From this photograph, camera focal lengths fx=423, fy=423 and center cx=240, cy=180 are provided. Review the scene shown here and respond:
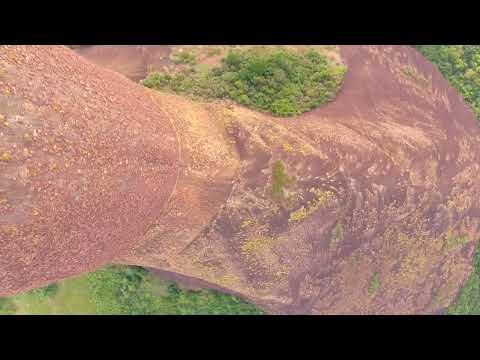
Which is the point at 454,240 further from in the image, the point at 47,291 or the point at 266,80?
the point at 47,291

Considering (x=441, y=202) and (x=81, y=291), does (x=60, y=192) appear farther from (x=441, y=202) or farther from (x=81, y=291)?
(x=441, y=202)

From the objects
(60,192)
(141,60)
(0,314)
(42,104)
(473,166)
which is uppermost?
(141,60)

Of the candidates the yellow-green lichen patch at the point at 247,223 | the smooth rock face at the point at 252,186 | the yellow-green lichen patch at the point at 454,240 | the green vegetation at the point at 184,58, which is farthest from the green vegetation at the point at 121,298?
the yellow-green lichen patch at the point at 454,240

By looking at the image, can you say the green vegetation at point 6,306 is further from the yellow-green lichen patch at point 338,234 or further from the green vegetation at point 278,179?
the yellow-green lichen patch at point 338,234

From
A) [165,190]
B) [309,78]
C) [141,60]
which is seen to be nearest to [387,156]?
[309,78]

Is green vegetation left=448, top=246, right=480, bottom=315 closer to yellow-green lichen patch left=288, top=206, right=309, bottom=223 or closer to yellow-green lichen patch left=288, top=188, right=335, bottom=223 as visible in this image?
yellow-green lichen patch left=288, top=188, right=335, bottom=223

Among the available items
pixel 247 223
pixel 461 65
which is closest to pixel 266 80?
pixel 247 223
